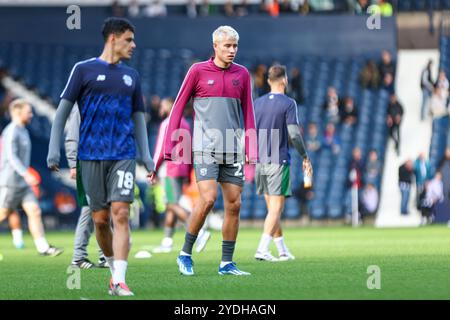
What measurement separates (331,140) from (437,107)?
3.41 meters

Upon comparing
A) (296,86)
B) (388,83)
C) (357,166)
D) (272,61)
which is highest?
(272,61)

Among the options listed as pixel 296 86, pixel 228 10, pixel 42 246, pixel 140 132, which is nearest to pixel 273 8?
pixel 228 10

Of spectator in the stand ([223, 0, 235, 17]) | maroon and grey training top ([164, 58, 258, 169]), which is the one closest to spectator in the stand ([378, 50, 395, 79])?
spectator in the stand ([223, 0, 235, 17])

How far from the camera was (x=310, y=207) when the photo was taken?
31453mm

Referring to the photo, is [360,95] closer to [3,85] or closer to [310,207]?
[310,207]

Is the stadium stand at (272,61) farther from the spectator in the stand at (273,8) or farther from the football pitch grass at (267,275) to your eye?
the football pitch grass at (267,275)

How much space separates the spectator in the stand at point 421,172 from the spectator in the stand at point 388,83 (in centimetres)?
319

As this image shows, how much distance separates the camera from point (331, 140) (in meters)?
33.1

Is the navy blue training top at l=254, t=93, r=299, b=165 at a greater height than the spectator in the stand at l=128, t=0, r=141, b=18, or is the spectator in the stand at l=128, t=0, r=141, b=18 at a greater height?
the spectator in the stand at l=128, t=0, r=141, b=18

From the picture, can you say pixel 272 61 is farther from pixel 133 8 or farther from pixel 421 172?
pixel 421 172

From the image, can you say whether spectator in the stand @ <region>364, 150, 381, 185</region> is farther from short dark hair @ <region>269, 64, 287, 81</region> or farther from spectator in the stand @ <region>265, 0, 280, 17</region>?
short dark hair @ <region>269, 64, 287, 81</region>

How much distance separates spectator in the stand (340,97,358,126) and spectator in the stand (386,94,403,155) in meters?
0.92

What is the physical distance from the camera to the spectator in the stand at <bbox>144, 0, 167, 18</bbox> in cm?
3522
